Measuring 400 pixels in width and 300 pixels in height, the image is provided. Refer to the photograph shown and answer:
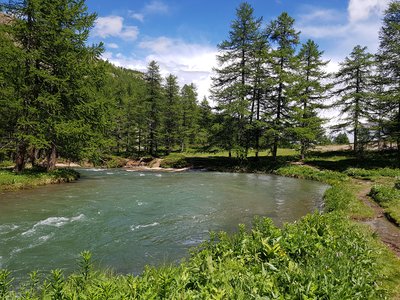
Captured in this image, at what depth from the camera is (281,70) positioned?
126 feet

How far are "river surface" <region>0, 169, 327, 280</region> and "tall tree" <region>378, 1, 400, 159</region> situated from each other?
56.9 feet

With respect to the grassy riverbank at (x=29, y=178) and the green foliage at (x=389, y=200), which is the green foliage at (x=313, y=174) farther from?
the grassy riverbank at (x=29, y=178)

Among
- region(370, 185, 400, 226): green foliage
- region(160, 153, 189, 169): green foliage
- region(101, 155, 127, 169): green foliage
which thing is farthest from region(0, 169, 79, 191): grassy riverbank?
region(370, 185, 400, 226): green foliage

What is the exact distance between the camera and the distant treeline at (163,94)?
23.3 metres

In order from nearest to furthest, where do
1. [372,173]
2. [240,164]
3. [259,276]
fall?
[259,276], [372,173], [240,164]

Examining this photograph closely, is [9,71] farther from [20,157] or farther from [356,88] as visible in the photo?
[356,88]

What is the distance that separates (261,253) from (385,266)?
10.6 ft

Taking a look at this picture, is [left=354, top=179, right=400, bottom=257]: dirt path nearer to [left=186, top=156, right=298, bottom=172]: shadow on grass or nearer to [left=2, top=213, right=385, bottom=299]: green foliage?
[left=2, top=213, right=385, bottom=299]: green foliage

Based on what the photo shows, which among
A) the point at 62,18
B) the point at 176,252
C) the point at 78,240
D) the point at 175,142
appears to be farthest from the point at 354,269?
the point at 175,142

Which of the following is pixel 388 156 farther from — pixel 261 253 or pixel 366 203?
pixel 261 253

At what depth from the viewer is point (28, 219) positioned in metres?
12.3

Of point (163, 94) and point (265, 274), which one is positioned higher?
point (163, 94)

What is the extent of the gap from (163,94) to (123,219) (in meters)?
45.0

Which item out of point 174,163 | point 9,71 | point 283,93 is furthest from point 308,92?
point 9,71
